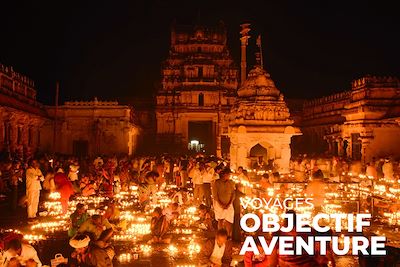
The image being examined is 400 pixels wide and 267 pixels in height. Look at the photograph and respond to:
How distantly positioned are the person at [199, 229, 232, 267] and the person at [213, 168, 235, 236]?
247cm

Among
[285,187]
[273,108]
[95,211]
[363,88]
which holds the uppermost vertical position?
[363,88]

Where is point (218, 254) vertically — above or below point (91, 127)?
below

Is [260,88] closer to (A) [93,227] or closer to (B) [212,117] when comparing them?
(A) [93,227]

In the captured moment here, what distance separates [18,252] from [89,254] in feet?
4.18

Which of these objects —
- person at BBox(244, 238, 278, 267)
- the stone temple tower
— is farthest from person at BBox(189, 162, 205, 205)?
person at BBox(244, 238, 278, 267)

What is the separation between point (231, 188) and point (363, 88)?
2306 cm

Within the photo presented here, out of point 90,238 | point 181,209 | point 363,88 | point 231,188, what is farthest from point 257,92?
point 90,238

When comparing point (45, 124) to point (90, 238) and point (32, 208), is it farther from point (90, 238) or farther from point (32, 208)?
point (90, 238)

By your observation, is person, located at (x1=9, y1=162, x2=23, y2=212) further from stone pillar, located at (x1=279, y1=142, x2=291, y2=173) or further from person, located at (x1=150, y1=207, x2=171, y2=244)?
stone pillar, located at (x1=279, y1=142, x2=291, y2=173)

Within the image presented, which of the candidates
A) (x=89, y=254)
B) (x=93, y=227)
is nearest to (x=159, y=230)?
(x=93, y=227)

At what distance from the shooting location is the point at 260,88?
26.2 metres

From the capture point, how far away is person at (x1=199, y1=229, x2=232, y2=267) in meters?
8.76

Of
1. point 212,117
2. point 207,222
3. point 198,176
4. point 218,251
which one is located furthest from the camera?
point 212,117

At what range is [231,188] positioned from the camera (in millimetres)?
11531
